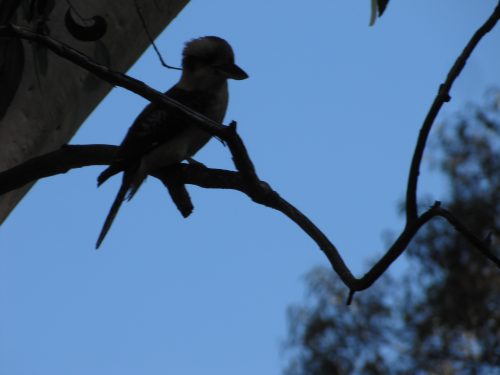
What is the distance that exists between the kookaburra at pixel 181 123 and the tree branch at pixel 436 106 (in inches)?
37.1

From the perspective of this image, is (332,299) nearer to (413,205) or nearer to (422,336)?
(422,336)

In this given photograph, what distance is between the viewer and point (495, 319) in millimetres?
7582

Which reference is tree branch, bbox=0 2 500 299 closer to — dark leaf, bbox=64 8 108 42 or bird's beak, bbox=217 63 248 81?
dark leaf, bbox=64 8 108 42

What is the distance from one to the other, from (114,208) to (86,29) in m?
0.79

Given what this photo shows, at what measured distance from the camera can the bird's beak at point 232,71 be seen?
8.68 feet

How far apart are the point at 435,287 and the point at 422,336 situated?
448 millimetres

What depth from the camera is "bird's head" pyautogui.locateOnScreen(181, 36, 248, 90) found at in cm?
266

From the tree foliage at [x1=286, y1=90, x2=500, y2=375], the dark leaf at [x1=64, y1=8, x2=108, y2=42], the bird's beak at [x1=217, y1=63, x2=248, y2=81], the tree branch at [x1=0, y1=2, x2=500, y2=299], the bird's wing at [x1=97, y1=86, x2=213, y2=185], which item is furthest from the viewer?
the tree foliage at [x1=286, y1=90, x2=500, y2=375]

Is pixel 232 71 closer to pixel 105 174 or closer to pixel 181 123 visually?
pixel 181 123

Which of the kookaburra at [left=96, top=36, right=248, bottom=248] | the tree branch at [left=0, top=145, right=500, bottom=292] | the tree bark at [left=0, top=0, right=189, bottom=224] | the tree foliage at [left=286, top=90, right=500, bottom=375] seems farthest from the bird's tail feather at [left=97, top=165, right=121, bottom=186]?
the tree foliage at [left=286, top=90, right=500, bottom=375]

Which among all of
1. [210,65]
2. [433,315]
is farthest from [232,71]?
[433,315]

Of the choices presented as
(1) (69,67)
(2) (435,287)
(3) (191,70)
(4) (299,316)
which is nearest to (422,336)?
(2) (435,287)

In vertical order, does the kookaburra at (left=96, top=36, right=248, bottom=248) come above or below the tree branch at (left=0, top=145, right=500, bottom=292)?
above

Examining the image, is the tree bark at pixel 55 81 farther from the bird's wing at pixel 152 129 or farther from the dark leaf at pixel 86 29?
the bird's wing at pixel 152 129
